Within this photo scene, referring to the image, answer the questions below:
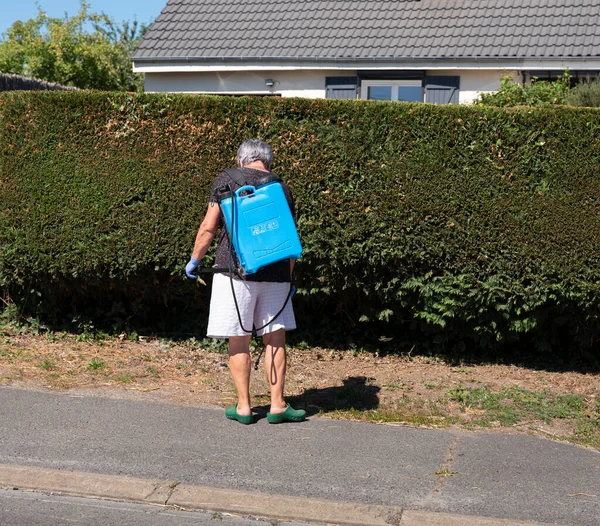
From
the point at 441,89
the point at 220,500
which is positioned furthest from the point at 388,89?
the point at 220,500

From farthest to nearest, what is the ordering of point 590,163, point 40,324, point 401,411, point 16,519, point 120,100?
point 40,324, point 120,100, point 590,163, point 401,411, point 16,519

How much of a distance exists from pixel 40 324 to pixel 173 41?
8335 mm

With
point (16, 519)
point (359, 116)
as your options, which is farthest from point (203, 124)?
point (16, 519)

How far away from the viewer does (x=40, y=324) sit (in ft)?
25.5

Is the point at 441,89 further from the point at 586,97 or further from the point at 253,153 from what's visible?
the point at 253,153

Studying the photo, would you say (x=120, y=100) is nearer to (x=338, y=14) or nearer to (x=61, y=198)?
(x=61, y=198)

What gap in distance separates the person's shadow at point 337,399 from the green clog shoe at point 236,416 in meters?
0.20

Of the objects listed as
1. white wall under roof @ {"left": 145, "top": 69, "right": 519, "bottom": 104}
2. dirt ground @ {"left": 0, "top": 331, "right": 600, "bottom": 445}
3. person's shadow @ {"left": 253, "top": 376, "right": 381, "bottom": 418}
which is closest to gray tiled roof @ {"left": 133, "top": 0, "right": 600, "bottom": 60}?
white wall under roof @ {"left": 145, "top": 69, "right": 519, "bottom": 104}

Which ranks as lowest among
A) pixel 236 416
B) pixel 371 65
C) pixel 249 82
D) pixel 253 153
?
pixel 236 416

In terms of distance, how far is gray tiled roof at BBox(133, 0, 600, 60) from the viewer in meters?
13.4

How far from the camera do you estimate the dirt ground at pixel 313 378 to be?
600cm

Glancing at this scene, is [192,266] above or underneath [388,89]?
underneath

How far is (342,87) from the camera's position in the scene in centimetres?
1405

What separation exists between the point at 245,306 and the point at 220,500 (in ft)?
4.39
